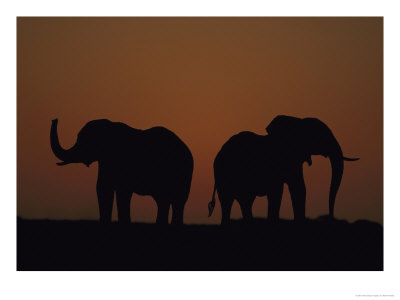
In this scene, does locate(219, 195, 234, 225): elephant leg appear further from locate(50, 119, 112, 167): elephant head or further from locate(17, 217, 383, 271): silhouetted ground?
locate(50, 119, 112, 167): elephant head

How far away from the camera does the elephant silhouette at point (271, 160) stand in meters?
12.3

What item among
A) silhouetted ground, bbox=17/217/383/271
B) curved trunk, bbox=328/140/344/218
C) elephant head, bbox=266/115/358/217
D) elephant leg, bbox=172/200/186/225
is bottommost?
silhouetted ground, bbox=17/217/383/271

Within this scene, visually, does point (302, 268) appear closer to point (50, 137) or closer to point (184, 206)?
point (184, 206)

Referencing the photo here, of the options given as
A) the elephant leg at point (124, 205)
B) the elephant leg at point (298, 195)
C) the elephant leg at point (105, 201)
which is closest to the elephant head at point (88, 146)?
the elephant leg at point (105, 201)

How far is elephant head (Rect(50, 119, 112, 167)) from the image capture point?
1198 centimetres

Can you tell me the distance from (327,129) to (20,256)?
4.37 metres

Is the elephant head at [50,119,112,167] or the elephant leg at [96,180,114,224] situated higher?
the elephant head at [50,119,112,167]

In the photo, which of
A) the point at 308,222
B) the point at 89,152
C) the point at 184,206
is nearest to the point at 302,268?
the point at 308,222

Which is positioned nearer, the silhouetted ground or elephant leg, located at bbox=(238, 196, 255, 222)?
the silhouetted ground

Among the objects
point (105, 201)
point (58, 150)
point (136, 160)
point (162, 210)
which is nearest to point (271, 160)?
point (162, 210)

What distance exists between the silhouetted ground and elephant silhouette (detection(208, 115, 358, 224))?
0.54 metres

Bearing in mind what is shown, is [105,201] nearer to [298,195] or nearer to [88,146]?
[88,146]

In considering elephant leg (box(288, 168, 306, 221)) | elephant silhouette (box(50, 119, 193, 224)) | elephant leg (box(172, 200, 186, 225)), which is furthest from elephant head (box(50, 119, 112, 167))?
elephant leg (box(288, 168, 306, 221))

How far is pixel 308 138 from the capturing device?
41.1 feet
